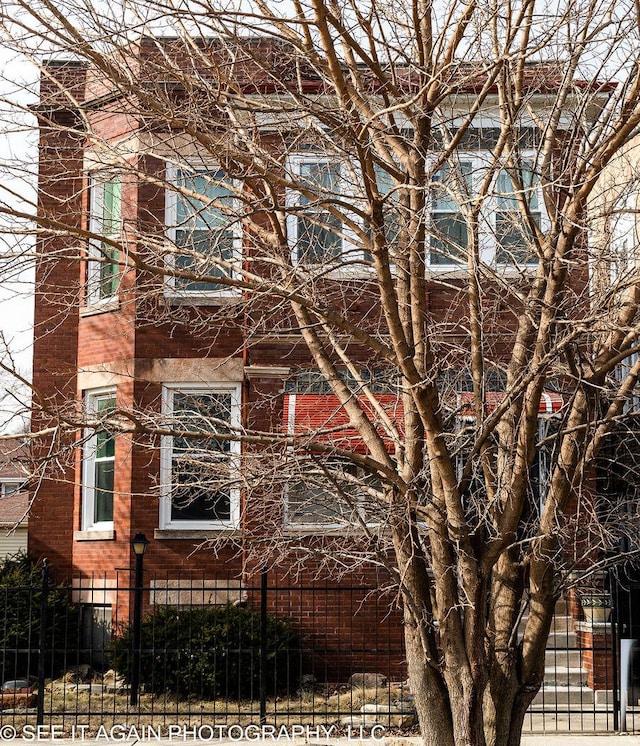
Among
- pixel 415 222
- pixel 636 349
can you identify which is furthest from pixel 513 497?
pixel 415 222

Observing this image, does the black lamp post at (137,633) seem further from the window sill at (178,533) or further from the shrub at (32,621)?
the window sill at (178,533)

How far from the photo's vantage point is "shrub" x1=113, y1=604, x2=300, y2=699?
12.6m

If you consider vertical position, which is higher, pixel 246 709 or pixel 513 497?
pixel 513 497

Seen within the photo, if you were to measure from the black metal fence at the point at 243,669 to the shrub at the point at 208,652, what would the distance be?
2cm

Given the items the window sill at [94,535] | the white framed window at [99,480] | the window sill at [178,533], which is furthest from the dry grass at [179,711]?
the white framed window at [99,480]

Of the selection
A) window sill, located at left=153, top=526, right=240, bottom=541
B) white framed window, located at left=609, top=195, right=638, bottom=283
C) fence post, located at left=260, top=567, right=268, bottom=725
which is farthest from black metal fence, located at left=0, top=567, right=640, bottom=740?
white framed window, located at left=609, top=195, right=638, bottom=283

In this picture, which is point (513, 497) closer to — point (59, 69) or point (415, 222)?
point (415, 222)

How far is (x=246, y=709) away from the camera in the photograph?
12.3 meters

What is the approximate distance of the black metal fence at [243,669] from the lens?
11727 mm

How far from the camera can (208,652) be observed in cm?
1264

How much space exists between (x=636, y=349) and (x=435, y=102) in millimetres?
2174

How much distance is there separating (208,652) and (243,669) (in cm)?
50

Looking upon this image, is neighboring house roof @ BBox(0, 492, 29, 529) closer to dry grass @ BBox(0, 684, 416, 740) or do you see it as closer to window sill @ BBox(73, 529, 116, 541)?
window sill @ BBox(73, 529, 116, 541)

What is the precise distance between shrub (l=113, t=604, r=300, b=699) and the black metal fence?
2 cm
